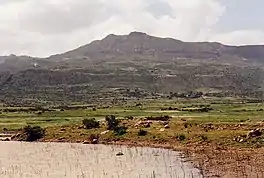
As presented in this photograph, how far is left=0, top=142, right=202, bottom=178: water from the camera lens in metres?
50.1

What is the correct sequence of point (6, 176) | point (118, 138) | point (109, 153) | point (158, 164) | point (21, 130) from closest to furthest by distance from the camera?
point (6, 176), point (158, 164), point (109, 153), point (118, 138), point (21, 130)

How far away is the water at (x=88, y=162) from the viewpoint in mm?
50125

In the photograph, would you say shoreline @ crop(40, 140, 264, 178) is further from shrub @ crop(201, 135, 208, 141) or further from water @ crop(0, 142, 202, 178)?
shrub @ crop(201, 135, 208, 141)

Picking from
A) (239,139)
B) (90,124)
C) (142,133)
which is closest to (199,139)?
(239,139)

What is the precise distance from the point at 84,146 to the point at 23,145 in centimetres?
1053

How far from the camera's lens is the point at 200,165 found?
55625mm

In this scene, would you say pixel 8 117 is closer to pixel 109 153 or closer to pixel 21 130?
pixel 21 130

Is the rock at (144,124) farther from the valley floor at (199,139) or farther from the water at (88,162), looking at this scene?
the water at (88,162)

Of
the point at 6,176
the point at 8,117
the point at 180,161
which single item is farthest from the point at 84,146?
the point at 8,117

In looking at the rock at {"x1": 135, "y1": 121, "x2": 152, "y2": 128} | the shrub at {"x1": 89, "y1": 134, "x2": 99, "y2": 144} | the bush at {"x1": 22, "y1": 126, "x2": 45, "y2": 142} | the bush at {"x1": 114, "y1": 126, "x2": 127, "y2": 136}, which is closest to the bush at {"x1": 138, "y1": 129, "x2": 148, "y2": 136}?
the bush at {"x1": 114, "y1": 126, "x2": 127, "y2": 136}

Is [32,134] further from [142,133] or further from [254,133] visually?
[254,133]

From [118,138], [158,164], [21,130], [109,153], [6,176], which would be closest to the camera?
[6,176]

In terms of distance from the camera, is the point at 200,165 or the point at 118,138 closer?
the point at 200,165

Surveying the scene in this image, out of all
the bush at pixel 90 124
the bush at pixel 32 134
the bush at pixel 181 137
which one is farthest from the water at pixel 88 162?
the bush at pixel 90 124
